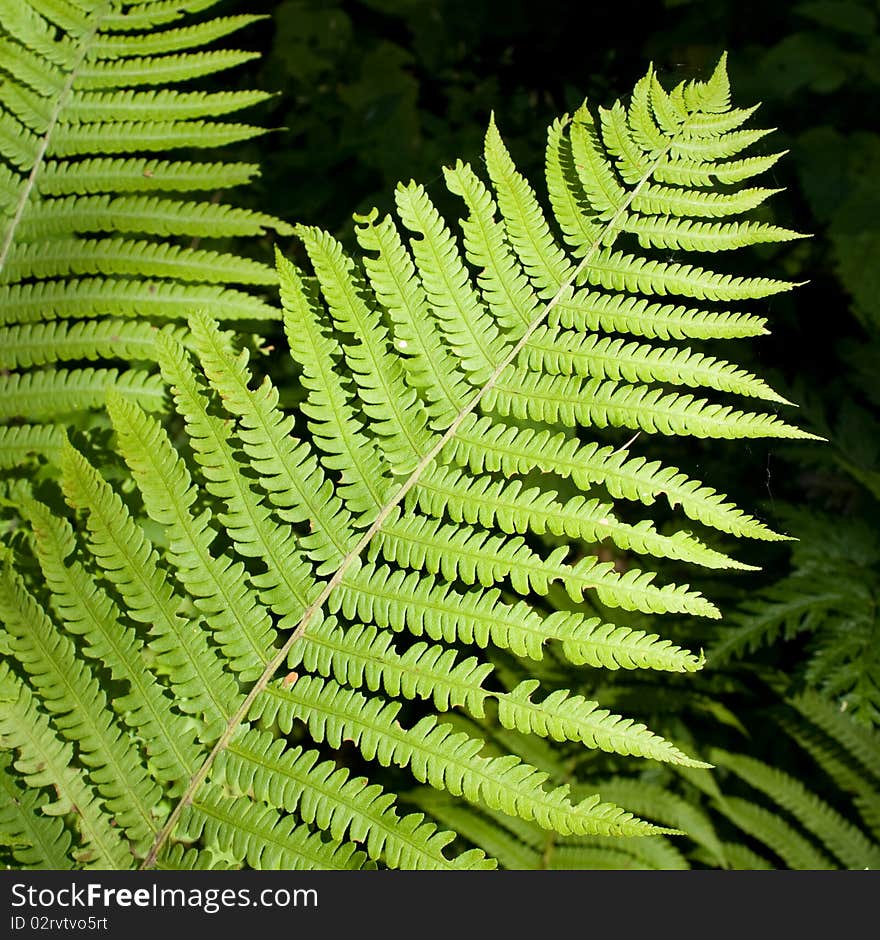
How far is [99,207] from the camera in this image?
5.39ft

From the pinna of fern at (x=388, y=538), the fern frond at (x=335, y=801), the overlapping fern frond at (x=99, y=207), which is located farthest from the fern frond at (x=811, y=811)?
the overlapping fern frond at (x=99, y=207)

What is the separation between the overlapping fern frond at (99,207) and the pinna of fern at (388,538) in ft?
1.07

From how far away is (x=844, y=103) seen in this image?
124 inches

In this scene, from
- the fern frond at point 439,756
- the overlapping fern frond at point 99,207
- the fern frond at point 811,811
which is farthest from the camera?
the fern frond at point 811,811

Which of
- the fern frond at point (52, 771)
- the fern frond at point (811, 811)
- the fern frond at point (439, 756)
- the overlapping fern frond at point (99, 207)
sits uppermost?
the overlapping fern frond at point (99, 207)

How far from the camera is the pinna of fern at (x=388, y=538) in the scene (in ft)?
3.78

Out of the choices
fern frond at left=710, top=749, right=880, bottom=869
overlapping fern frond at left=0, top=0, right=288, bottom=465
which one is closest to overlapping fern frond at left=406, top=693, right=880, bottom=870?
fern frond at left=710, top=749, right=880, bottom=869

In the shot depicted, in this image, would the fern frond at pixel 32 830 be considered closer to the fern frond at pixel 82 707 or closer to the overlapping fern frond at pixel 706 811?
→ the fern frond at pixel 82 707

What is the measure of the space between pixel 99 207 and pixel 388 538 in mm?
914

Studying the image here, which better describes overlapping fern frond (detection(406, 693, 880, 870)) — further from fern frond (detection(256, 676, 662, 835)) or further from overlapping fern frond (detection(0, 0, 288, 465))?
overlapping fern frond (detection(0, 0, 288, 465))

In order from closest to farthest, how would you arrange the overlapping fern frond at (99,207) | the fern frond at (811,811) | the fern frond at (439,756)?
1. the fern frond at (439,756)
2. the overlapping fern frond at (99,207)
3. the fern frond at (811,811)

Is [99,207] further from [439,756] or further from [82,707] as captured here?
[439,756]
